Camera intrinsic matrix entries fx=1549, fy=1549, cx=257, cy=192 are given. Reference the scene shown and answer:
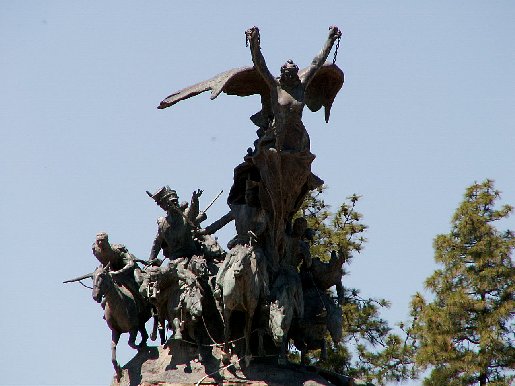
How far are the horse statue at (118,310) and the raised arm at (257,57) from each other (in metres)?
3.41

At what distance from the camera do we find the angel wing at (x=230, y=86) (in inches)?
851

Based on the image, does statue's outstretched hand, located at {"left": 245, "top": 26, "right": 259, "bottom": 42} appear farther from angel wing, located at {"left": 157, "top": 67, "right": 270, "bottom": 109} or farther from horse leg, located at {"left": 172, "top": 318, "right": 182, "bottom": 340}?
horse leg, located at {"left": 172, "top": 318, "right": 182, "bottom": 340}

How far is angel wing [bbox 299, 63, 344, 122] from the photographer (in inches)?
885

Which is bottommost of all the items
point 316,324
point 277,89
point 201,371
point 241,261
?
point 201,371

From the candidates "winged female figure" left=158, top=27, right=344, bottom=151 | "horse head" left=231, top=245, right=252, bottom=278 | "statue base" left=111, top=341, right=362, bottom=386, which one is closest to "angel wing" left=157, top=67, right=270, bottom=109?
"winged female figure" left=158, top=27, right=344, bottom=151

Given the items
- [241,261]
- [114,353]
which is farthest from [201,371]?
[241,261]

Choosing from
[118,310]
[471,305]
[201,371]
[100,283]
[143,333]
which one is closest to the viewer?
[201,371]

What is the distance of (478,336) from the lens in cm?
2705

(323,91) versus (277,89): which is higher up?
(323,91)

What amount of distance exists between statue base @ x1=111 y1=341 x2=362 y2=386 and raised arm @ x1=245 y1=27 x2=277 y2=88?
3754mm

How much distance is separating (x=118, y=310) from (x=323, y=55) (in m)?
4.53

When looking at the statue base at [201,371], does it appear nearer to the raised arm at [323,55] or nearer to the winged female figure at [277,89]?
the winged female figure at [277,89]

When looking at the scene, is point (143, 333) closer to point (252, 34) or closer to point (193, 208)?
point (193, 208)

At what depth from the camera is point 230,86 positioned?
866 inches
